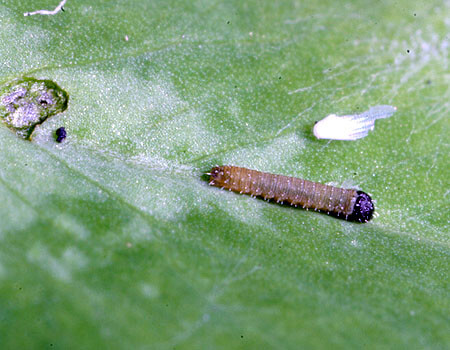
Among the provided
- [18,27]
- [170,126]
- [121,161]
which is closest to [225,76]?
[170,126]

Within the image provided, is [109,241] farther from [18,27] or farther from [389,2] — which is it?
[389,2]

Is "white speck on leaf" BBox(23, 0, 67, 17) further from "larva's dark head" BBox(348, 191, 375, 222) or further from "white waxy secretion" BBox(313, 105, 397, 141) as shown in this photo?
"larva's dark head" BBox(348, 191, 375, 222)

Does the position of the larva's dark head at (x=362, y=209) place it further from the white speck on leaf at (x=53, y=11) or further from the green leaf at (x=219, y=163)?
the white speck on leaf at (x=53, y=11)

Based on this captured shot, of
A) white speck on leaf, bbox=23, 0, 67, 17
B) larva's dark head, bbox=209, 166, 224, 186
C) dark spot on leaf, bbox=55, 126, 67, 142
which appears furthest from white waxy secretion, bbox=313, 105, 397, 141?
white speck on leaf, bbox=23, 0, 67, 17

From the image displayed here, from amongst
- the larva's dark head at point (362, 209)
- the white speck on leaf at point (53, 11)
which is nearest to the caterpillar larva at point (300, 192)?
the larva's dark head at point (362, 209)

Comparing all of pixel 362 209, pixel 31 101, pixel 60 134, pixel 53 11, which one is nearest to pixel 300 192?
pixel 362 209
